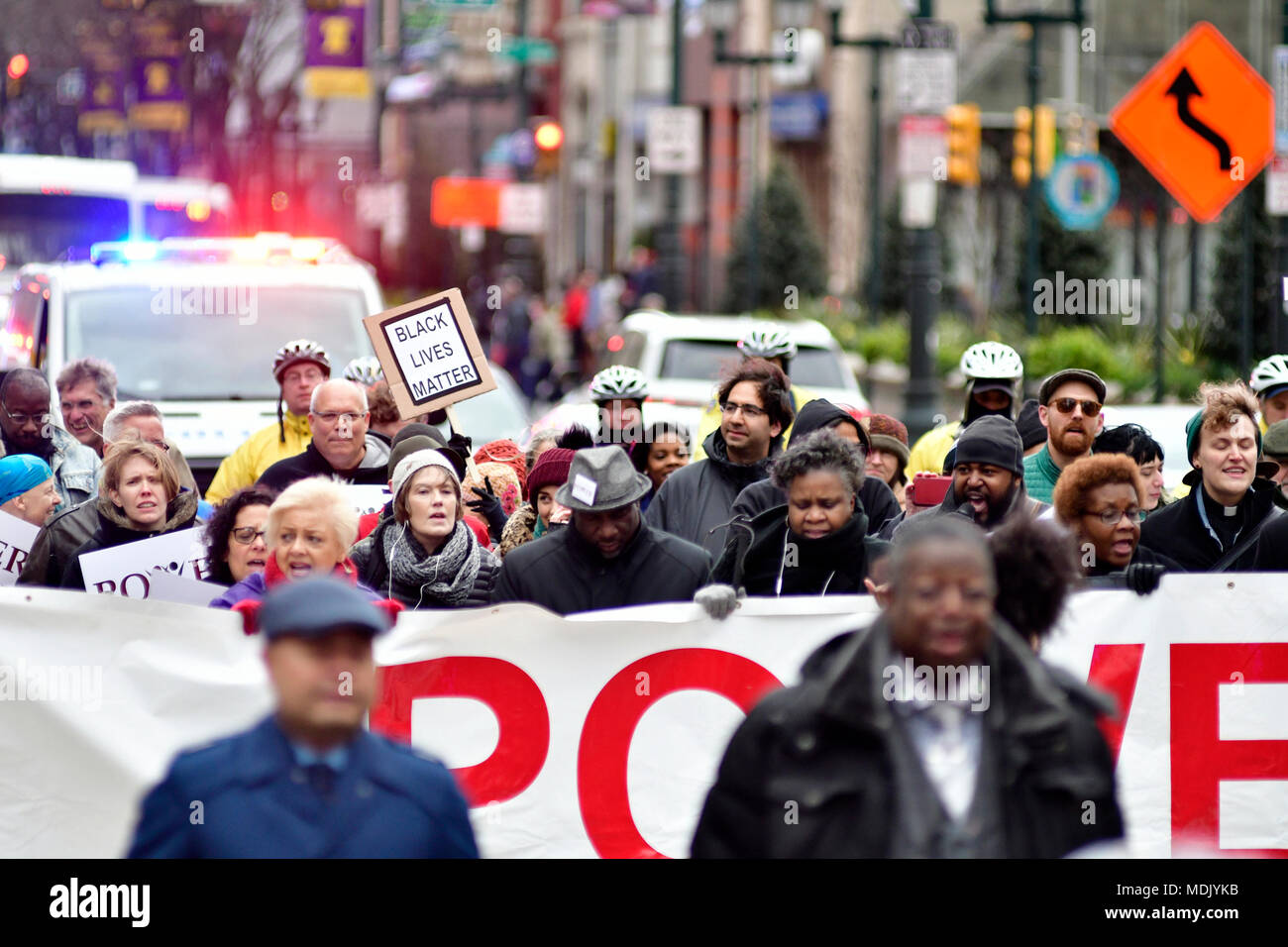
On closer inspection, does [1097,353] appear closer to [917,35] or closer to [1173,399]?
[1173,399]

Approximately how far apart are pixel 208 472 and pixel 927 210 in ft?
34.3

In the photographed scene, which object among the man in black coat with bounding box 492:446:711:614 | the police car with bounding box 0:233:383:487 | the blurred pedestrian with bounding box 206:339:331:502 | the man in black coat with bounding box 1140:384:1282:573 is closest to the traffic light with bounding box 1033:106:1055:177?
the police car with bounding box 0:233:383:487

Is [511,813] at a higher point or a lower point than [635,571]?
lower

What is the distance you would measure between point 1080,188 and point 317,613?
19.6m

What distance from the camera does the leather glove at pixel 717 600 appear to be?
631 centimetres

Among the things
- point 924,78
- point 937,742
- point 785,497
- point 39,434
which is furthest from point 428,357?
point 924,78

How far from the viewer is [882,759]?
3758 millimetres

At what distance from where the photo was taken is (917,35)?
20234 mm

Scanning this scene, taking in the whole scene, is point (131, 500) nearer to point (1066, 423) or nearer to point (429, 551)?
point (429, 551)

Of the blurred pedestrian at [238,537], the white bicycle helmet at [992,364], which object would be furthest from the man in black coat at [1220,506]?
the blurred pedestrian at [238,537]

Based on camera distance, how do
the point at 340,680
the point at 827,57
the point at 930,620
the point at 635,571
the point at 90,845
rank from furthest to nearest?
the point at 827,57, the point at 635,571, the point at 90,845, the point at 930,620, the point at 340,680

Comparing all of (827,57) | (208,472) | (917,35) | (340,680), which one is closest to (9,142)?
(827,57)

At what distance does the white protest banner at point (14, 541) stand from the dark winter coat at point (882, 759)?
458 centimetres

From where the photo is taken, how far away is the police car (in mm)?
12133
